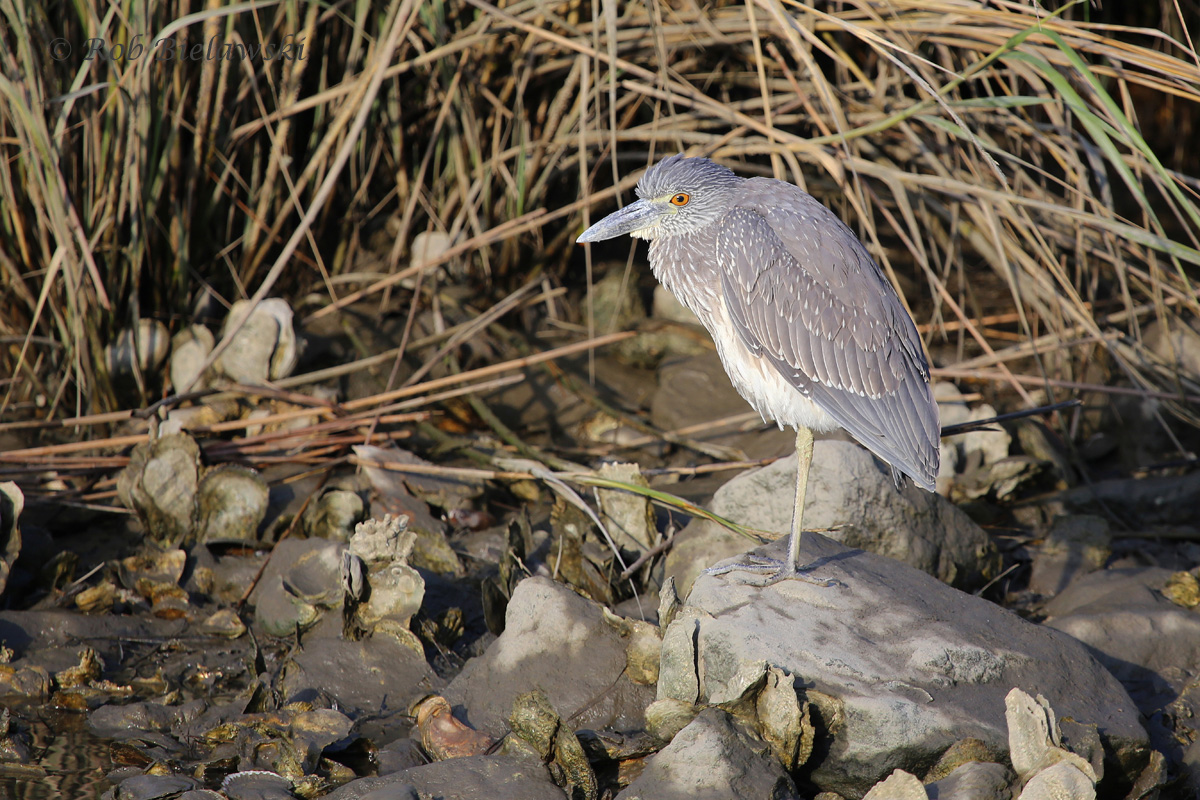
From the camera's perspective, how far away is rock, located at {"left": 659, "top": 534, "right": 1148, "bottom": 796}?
251cm

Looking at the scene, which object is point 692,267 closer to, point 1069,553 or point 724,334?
point 724,334

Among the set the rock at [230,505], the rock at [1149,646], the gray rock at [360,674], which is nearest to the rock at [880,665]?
the rock at [1149,646]

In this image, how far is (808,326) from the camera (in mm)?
3215

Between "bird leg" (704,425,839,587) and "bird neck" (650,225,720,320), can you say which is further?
"bird neck" (650,225,720,320)

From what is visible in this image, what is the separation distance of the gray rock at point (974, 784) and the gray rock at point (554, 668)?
858mm

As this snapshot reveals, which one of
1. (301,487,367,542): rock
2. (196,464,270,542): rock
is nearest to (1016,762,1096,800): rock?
(301,487,367,542): rock

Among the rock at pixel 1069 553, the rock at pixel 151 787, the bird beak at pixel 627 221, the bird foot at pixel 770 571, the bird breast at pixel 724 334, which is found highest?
the bird beak at pixel 627 221

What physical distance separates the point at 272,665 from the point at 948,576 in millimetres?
2379

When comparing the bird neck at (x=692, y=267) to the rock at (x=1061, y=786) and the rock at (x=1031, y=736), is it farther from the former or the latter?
the rock at (x=1061, y=786)

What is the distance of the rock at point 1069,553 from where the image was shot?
12.7 ft

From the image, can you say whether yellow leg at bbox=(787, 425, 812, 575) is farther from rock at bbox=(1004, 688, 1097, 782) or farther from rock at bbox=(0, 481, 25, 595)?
rock at bbox=(0, 481, 25, 595)

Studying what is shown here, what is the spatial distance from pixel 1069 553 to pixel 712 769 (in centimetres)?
224

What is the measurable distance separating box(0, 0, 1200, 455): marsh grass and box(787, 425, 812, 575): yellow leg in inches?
45.6

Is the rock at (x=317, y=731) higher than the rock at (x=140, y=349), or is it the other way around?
the rock at (x=140, y=349)
